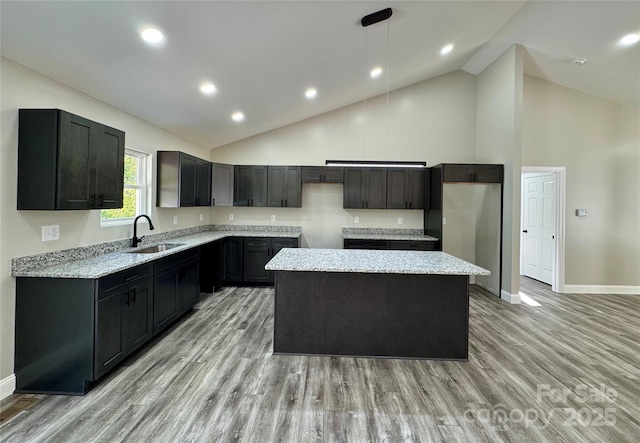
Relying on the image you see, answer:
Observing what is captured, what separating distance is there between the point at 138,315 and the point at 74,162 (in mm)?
1430

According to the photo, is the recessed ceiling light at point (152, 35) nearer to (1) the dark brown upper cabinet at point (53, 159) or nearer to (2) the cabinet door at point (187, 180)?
(1) the dark brown upper cabinet at point (53, 159)

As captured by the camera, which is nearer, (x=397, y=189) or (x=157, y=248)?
(x=157, y=248)

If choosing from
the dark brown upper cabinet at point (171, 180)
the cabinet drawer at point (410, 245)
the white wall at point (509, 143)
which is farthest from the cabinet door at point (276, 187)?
the white wall at point (509, 143)

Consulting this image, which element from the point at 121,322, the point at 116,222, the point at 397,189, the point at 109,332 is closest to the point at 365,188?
the point at 397,189

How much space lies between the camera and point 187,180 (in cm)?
445

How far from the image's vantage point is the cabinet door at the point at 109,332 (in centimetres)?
233

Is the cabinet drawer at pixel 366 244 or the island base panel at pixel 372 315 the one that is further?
the cabinet drawer at pixel 366 244

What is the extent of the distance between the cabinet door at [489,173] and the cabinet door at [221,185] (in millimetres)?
4285

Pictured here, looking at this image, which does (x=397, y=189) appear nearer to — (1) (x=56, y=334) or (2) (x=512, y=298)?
(2) (x=512, y=298)

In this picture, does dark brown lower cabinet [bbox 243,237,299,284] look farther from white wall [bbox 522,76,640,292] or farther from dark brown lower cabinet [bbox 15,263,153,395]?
white wall [bbox 522,76,640,292]

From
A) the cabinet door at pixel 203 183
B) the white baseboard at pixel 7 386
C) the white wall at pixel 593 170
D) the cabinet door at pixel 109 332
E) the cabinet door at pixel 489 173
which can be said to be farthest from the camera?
the white wall at pixel 593 170

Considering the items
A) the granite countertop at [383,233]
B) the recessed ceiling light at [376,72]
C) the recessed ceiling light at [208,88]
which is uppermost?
the recessed ceiling light at [376,72]

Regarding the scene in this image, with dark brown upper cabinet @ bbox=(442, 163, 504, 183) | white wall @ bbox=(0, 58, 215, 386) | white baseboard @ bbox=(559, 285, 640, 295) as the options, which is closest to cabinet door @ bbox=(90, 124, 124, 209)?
white wall @ bbox=(0, 58, 215, 386)

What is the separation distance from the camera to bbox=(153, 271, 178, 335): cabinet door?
3.13 m
